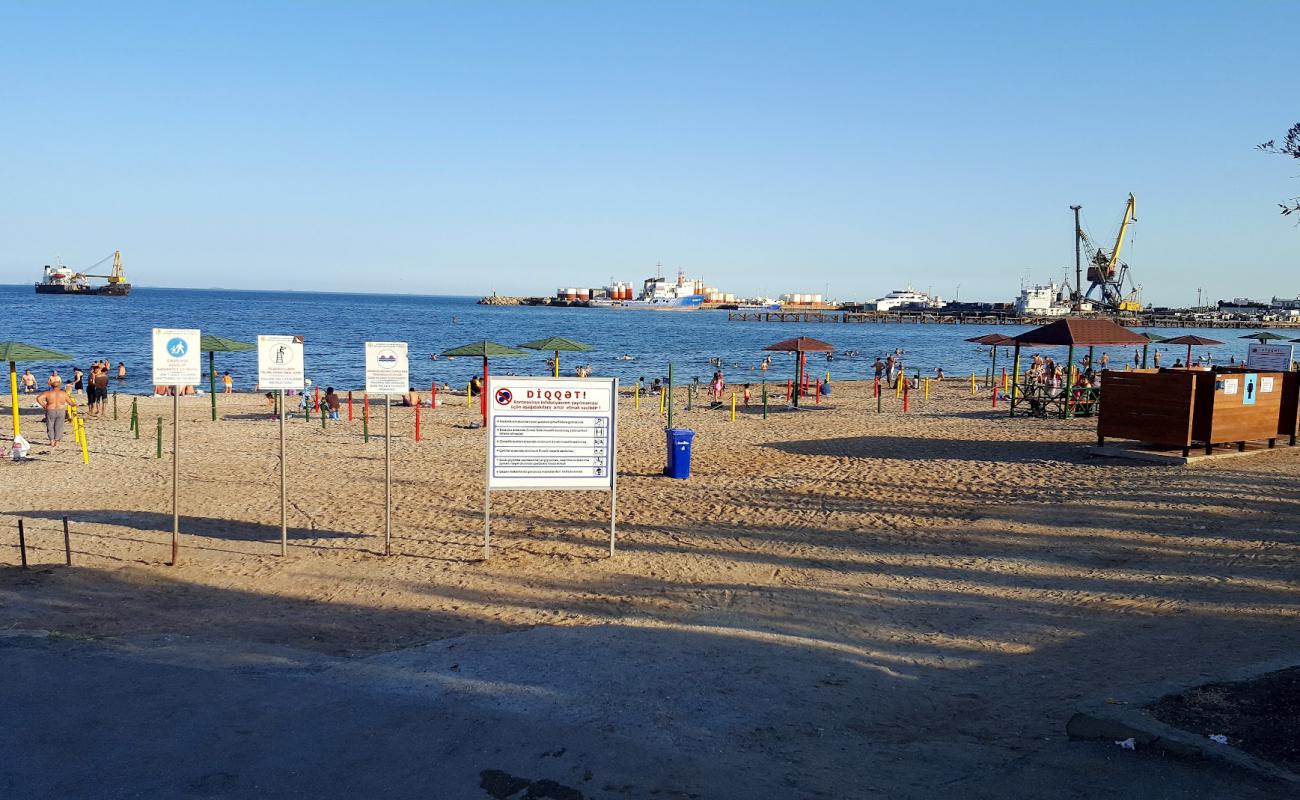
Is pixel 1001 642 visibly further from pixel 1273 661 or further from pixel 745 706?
pixel 745 706

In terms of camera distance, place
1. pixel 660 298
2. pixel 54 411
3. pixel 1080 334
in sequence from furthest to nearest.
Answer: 1. pixel 660 298
2. pixel 1080 334
3. pixel 54 411

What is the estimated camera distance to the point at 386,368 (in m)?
10.7

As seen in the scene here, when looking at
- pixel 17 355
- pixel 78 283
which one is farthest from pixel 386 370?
pixel 78 283

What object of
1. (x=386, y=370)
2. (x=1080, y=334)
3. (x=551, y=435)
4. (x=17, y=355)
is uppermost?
→ (x=1080, y=334)

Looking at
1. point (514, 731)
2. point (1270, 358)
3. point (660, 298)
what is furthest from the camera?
point (660, 298)

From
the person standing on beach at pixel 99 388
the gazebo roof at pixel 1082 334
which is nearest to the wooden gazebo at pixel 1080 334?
the gazebo roof at pixel 1082 334

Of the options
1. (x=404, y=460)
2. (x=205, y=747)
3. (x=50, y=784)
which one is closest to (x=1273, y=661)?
(x=205, y=747)

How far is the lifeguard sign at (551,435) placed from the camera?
1020 cm

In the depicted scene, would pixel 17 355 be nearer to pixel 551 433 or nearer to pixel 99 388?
pixel 99 388

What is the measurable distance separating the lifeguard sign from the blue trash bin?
493 centimetres

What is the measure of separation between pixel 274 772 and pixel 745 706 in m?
2.88

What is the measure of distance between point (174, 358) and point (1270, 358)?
20.3m

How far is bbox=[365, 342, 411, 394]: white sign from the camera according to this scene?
10625 millimetres

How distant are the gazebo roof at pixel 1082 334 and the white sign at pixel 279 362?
1698 centimetres
